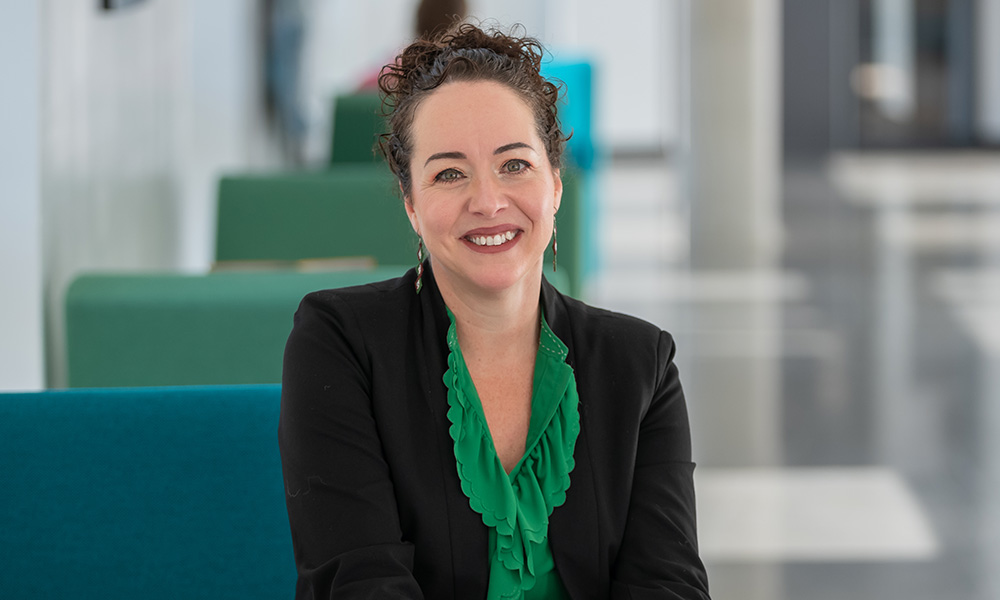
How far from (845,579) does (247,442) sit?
2041 millimetres

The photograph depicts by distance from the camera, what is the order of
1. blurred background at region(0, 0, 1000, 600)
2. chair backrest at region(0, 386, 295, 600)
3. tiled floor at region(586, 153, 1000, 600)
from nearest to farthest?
chair backrest at region(0, 386, 295, 600)
blurred background at region(0, 0, 1000, 600)
tiled floor at region(586, 153, 1000, 600)

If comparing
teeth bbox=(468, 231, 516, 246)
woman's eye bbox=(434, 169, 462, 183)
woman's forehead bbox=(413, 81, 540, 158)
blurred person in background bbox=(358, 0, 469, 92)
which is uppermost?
blurred person in background bbox=(358, 0, 469, 92)

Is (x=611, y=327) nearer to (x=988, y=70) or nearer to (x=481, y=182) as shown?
(x=481, y=182)

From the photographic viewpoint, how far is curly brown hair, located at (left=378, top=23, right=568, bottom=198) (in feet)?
5.38

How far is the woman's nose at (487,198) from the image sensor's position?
160 centimetres

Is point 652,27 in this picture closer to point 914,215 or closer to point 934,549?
point 914,215

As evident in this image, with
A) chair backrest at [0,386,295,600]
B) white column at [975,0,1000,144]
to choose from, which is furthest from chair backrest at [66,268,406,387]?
white column at [975,0,1000,144]

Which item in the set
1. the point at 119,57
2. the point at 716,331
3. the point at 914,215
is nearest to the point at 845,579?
the point at 119,57

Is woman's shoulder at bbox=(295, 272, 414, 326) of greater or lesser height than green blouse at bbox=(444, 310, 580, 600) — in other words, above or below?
above

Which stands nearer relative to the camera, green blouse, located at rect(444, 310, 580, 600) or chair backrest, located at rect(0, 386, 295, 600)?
green blouse, located at rect(444, 310, 580, 600)

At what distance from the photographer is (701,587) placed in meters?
1.61

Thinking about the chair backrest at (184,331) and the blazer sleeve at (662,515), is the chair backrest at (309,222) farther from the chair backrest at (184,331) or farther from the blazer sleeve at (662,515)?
the blazer sleeve at (662,515)

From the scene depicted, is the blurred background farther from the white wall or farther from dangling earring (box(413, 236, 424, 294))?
dangling earring (box(413, 236, 424, 294))

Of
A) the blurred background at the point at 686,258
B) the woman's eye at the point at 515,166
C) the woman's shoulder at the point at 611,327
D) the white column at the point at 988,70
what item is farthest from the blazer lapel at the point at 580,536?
the white column at the point at 988,70
